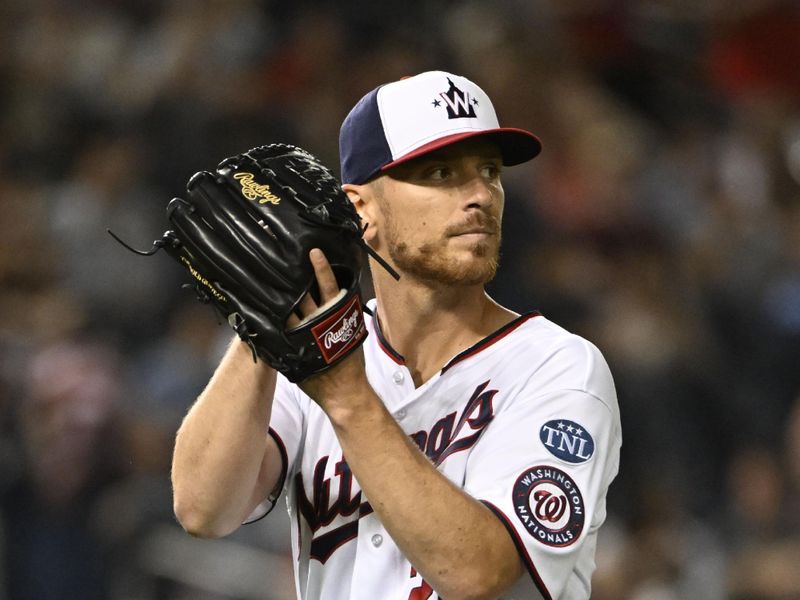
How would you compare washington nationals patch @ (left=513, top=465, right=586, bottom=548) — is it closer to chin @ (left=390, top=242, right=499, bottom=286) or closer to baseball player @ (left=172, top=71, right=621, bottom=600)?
baseball player @ (left=172, top=71, right=621, bottom=600)

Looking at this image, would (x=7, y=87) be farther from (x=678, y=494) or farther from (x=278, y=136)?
(x=678, y=494)

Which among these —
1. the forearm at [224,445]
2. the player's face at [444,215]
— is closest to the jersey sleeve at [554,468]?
the player's face at [444,215]

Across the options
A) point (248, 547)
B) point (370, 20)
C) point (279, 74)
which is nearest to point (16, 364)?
point (248, 547)

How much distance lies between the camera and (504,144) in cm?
263

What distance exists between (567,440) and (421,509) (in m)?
0.34

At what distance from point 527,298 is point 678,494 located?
1.04m

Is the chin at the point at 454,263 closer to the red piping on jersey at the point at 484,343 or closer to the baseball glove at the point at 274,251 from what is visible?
the red piping on jersey at the point at 484,343

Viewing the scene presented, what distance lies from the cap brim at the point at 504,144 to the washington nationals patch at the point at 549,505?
67 centimetres

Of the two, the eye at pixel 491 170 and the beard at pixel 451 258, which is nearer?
the beard at pixel 451 258

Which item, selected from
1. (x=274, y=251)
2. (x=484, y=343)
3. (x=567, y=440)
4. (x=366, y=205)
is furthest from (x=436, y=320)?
(x=274, y=251)

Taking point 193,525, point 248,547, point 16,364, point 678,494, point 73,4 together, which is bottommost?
point 678,494

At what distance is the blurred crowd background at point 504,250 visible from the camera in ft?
16.2

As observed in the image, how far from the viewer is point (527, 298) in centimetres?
562

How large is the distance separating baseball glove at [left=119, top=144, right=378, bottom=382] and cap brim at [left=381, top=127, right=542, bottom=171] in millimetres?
308
